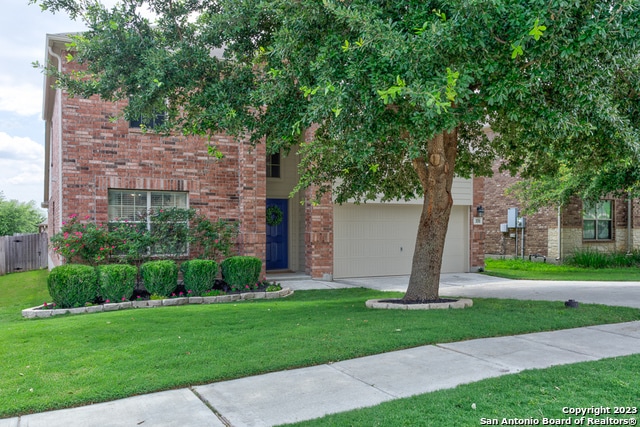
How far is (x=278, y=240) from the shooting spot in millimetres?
14414

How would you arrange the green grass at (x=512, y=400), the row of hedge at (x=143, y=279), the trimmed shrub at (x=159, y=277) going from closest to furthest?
the green grass at (x=512, y=400)
the row of hedge at (x=143, y=279)
the trimmed shrub at (x=159, y=277)

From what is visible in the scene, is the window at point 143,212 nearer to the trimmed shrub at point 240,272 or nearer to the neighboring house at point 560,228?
the trimmed shrub at point 240,272

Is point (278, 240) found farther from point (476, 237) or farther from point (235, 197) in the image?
point (476, 237)

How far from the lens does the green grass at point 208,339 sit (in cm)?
439

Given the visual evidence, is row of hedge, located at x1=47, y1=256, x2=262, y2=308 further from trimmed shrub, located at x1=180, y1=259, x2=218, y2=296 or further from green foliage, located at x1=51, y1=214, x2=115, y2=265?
green foliage, located at x1=51, y1=214, x2=115, y2=265

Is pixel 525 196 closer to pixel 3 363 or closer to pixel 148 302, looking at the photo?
pixel 148 302

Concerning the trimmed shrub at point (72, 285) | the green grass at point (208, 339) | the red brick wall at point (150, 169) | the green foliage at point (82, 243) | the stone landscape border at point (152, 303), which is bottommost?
the stone landscape border at point (152, 303)

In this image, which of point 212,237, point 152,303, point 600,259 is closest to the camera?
point 152,303

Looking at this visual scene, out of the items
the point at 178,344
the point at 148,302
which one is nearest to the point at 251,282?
the point at 148,302

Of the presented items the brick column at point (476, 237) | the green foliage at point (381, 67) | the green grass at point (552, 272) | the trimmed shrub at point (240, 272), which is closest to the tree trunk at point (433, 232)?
the green foliage at point (381, 67)

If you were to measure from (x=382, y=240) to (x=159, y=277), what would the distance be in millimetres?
6938

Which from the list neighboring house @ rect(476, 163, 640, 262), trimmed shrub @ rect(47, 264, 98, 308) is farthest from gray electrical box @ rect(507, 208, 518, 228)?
trimmed shrub @ rect(47, 264, 98, 308)

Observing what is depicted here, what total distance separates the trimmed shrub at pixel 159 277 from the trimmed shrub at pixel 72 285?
101cm

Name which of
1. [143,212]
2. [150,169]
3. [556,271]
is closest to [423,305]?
[143,212]
